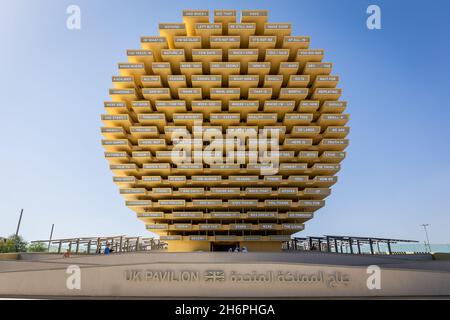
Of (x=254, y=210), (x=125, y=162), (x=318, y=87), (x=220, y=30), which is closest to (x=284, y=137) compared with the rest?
(x=318, y=87)

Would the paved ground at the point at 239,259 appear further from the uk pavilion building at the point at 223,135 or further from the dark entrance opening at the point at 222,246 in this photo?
the dark entrance opening at the point at 222,246

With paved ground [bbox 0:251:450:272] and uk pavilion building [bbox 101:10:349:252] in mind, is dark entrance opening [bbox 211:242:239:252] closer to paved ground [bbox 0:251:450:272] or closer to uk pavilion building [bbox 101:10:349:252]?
uk pavilion building [bbox 101:10:349:252]

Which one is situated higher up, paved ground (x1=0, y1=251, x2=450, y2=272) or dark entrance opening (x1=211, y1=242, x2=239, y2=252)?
dark entrance opening (x1=211, y1=242, x2=239, y2=252)

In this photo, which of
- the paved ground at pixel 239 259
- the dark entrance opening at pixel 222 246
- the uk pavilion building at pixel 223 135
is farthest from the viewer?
the dark entrance opening at pixel 222 246

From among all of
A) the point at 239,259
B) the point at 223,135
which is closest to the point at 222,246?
the point at 239,259

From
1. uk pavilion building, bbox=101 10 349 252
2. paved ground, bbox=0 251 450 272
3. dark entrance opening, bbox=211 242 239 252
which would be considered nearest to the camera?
paved ground, bbox=0 251 450 272


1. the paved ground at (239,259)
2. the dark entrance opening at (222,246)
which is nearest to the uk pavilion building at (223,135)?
the dark entrance opening at (222,246)

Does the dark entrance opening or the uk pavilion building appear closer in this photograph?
the uk pavilion building

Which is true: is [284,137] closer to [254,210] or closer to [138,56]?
[254,210]

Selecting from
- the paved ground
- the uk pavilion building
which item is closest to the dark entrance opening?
the uk pavilion building

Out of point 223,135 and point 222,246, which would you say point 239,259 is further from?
point 223,135

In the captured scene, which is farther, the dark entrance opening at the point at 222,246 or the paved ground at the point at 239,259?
the dark entrance opening at the point at 222,246
